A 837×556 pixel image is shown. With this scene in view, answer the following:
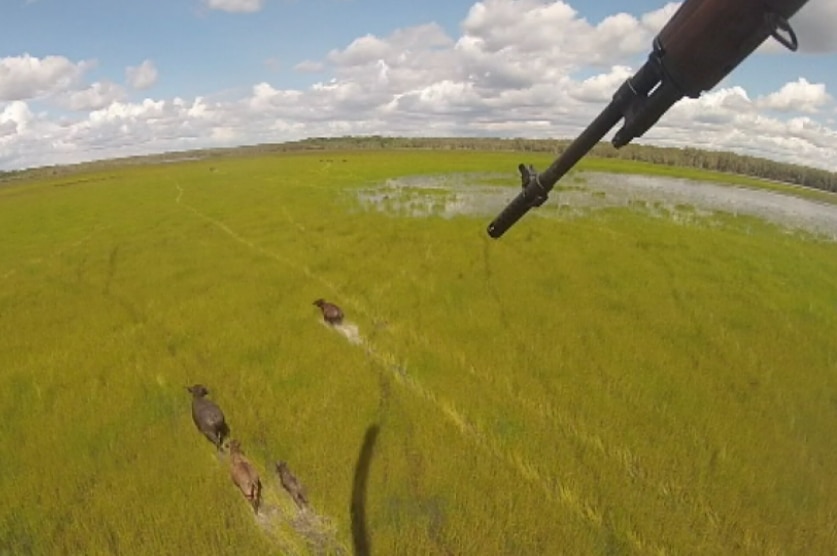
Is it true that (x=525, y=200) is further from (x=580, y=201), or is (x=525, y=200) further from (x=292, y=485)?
(x=580, y=201)

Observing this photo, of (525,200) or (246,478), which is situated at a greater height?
(525,200)

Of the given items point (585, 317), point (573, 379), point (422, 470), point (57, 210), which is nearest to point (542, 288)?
point (585, 317)

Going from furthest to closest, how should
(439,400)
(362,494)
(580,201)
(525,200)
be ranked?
(580,201)
(439,400)
(362,494)
(525,200)

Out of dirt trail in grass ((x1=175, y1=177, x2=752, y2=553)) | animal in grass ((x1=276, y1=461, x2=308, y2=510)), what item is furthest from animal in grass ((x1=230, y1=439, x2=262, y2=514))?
dirt trail in grass ((x1=175, y1=177, x2=752, y2=553))

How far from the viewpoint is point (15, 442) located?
7953 mm

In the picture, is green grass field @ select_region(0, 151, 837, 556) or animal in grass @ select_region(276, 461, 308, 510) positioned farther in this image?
animal in grass @ select_region(276, 461, 308, 510)

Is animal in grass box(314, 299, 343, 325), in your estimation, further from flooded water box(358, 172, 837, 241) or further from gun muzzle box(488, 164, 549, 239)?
flooded water box(358, 172, 837, 241)

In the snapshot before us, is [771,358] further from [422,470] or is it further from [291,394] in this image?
[291,394]

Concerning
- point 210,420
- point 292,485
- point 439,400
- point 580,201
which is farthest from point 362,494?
point 580,201

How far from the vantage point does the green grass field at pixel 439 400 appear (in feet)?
19.6

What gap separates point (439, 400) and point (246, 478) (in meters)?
3.11

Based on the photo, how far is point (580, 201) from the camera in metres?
31.0

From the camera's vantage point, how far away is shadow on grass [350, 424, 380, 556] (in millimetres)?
5621

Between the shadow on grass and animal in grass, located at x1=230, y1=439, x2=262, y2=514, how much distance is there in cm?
112
